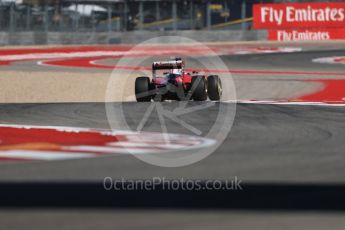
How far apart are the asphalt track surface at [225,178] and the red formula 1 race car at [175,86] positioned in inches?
113

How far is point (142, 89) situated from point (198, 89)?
1019mm

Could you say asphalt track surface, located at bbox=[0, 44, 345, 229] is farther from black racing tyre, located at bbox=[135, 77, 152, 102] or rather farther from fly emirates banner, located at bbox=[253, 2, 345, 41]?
fly emirates banner, located at bbox=[253, 2, 345, 41]

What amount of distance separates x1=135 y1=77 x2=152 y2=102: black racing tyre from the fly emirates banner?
30.5 meters

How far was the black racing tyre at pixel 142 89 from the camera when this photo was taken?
13.9m

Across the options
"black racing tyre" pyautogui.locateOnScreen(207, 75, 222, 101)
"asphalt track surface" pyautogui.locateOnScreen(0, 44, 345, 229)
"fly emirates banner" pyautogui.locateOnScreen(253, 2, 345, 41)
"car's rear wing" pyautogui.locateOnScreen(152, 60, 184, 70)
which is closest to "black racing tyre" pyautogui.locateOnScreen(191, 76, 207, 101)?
"black racing tyre" pyautogui.locateOnScreen(207, 75, 222, 101)

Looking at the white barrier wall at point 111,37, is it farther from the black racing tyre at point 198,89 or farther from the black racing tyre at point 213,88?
the black racing tyre at point 198,89

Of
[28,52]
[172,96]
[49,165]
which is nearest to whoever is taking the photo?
[49,165]

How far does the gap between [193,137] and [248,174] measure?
250 cm

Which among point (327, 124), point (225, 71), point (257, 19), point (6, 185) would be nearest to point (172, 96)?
point (327, 124)

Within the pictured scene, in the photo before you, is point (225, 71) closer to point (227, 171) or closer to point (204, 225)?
point (227, 171)

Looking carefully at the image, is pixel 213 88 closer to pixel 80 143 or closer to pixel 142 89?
pixel 142 89

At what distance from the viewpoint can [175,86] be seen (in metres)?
13.8

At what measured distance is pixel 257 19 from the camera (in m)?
44.5

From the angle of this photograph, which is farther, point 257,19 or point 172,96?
point 257,19
